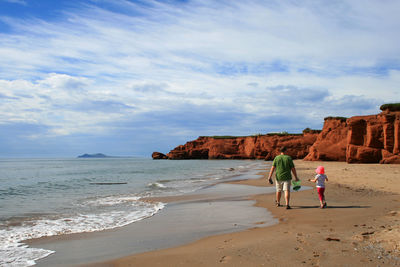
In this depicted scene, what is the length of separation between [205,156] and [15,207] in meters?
93.0

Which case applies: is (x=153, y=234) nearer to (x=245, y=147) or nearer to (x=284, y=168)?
(x=284, y=168)

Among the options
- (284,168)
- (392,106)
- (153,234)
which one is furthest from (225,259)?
(392,106)

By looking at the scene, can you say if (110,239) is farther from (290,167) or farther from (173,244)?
(290,167)

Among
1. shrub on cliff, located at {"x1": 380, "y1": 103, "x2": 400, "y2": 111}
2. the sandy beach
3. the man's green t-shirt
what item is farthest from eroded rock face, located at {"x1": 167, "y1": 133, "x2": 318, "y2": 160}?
the sandy beach

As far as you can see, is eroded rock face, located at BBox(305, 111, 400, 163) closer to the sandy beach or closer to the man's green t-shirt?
the man's green t-shirt

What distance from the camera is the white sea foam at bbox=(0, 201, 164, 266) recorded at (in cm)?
524

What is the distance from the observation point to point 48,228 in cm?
751

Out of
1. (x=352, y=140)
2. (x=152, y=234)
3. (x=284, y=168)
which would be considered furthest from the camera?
(x=352, y=140)

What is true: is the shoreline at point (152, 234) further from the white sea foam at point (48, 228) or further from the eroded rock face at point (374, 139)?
the eroded rock face at point (374, 139)

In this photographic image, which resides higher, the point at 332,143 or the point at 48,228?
the point at 332,143

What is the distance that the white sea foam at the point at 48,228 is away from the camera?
524 cm

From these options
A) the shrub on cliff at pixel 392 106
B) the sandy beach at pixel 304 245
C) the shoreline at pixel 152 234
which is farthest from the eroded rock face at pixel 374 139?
the shoreline at pixel 152 234

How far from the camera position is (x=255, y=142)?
87.8 metres

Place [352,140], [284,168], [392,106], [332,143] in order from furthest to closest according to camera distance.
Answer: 1. [332,143]
2. [352,140]
3. [392,106]
4. [284,168]
